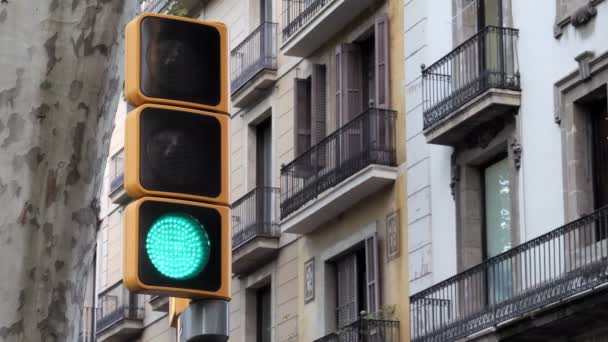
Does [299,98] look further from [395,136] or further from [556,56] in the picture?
[556,56]

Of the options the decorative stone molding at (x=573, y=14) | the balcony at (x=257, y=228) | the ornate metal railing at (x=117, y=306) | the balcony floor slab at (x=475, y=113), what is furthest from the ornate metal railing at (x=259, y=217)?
the decorative stone molding at (x=573, y=14)

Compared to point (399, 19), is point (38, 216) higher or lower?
lower

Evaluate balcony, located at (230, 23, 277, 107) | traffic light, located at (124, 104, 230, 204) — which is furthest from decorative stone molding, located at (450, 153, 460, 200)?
traffic light, located at (124, 104, 230, 204)

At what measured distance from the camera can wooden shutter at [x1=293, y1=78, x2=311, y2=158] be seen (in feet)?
92.8

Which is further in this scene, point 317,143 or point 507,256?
point 317,143

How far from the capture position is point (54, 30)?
459 cm

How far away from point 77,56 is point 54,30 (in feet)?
0.33

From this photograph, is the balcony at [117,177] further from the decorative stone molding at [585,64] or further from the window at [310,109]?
the decorative stone molding at [585,64]

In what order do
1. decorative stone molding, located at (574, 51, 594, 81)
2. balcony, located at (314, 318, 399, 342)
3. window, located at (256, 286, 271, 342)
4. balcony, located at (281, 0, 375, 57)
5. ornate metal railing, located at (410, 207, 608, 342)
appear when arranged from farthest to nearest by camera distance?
window, located at (256, 286, 271, 342) → balcony, located at (281, 0, 375, 57) → balcony, located at (314, 318, 399, 342) → decorative stone molding, located at (574, 51, 594, 81) → ornate metal railing, located at (410, 207, 608, 342)

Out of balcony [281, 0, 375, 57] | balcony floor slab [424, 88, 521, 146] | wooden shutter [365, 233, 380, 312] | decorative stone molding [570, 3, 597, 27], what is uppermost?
balcony [281, 0, 375, 57]

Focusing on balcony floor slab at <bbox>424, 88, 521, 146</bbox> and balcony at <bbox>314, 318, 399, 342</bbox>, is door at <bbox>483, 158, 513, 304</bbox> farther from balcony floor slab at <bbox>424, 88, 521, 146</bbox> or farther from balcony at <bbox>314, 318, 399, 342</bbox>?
balcony at <bbox>314, 318, 399, 342</bbox>

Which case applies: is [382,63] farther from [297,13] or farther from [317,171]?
[297,13]

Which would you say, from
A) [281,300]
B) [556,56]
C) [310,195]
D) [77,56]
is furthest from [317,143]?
[77,56]

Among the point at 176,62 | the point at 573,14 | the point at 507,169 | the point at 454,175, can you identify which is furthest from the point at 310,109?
the point at 176,62
